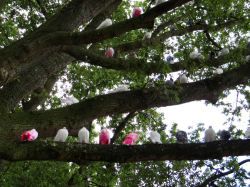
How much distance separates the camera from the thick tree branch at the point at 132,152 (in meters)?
2.17

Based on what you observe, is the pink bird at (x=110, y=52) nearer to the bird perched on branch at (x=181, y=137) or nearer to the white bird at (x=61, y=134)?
the bird perched on branch at (x=181, y=137)

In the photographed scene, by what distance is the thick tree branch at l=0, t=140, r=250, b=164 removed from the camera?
2.17 metres

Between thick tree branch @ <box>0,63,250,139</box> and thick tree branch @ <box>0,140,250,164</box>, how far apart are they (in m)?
0.62

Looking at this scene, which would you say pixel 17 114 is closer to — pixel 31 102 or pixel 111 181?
pixel 31 102

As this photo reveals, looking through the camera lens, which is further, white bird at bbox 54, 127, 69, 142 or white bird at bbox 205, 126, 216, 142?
white bird at bbox 205, 126, 216, 142

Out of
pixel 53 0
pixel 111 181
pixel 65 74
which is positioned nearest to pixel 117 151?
pixel 111 181

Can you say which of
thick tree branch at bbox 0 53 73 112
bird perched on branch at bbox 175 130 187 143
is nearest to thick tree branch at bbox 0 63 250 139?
thick tree branch at bbox 0 53 73 112

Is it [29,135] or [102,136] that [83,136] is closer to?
[102,136]

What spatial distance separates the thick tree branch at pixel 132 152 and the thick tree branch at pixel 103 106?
2.02 feet

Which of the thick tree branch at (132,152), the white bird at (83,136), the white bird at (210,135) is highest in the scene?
the white bird at (210,135)

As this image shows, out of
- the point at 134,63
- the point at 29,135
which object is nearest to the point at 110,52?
the point at 134,63

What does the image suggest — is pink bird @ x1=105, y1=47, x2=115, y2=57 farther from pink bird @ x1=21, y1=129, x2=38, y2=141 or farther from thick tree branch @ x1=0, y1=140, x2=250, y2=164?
thick tree branch @ x1=0, y1=140, x2=250, y2=164

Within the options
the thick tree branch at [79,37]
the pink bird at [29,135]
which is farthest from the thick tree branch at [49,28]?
the pink bird at [29,135]

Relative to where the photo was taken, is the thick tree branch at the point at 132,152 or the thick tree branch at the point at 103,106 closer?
the thick tree branch at the point at 132,152
